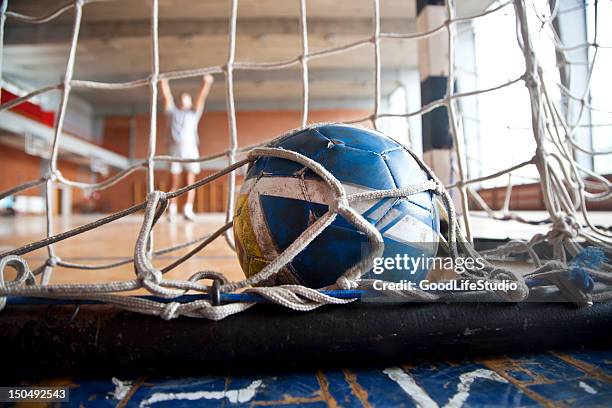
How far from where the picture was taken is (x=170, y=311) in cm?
55

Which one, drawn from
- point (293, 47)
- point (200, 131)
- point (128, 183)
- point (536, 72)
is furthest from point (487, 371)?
point (128, 183)

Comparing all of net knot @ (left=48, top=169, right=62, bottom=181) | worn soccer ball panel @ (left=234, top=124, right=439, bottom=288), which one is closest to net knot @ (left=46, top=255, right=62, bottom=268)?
net knot @ (left=48, top=169, right=62, bottom=181)

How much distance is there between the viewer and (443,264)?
2.51 ft

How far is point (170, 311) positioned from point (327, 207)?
277mm

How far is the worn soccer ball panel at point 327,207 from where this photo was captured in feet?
2.10

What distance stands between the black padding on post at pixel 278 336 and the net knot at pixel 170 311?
0.02 metres

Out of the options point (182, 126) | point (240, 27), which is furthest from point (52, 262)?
point (240, 27)

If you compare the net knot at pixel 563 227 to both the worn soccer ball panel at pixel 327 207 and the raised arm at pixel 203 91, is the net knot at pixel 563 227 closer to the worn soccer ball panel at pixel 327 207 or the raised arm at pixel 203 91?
the worn soccer ball panel at pixel 327 207

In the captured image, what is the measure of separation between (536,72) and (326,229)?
78 centimetres

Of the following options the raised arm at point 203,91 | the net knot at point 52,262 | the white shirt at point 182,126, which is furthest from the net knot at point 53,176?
the white shirt at point 182,126

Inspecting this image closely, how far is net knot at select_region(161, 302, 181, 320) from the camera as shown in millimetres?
544

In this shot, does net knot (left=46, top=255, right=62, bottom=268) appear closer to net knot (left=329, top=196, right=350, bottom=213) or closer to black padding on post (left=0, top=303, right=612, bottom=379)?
black padding on post (left=0, top=303, right=612, bottom=379)

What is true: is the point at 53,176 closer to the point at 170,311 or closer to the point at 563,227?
the point at 170,311

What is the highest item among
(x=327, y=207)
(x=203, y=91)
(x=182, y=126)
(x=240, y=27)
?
(x=240, y=27)
